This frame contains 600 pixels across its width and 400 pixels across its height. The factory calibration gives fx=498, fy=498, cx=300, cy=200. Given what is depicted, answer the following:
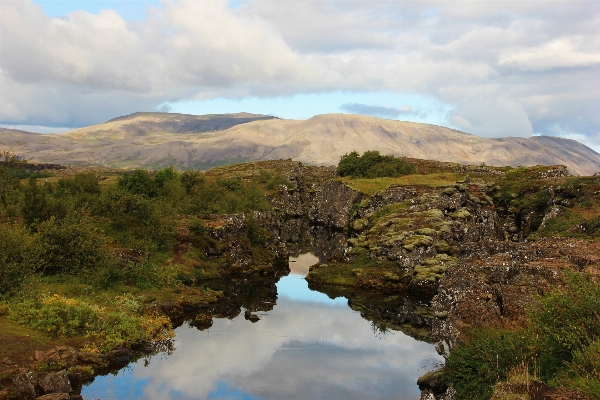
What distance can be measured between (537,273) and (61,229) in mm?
34557

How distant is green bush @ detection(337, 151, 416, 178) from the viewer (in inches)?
4031

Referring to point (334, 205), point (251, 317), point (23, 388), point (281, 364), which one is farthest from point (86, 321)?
point (334, 205)

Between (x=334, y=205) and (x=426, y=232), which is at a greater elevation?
(x=426, y=232)

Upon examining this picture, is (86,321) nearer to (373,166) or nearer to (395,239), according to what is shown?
(395,239)

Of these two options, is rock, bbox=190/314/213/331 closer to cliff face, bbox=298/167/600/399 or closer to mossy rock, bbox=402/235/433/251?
cliff face, bbox=298/167/600/399

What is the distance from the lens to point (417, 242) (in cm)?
4856

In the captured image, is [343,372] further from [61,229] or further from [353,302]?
[61,229]

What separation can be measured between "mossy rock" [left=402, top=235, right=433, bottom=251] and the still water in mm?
10589

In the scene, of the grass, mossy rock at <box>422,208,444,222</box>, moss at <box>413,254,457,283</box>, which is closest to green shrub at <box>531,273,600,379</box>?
moss at <box>413,254,457,283</box>

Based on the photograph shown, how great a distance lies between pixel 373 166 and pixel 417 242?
59.0 m

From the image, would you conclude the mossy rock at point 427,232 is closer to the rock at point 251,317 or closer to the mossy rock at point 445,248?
the mossy rock at point 445,248

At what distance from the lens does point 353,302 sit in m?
44.3

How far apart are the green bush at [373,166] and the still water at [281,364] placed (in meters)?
64.0

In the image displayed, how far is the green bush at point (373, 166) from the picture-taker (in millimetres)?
102400
